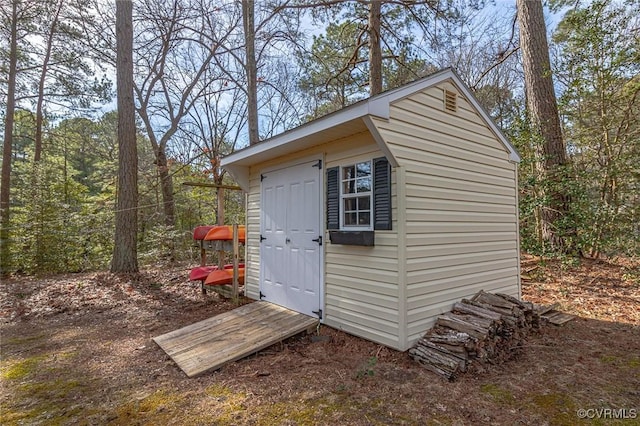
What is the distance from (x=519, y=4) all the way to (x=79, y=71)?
12172 mm

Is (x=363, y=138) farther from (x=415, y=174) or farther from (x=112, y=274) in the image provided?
(x=112, y=274)

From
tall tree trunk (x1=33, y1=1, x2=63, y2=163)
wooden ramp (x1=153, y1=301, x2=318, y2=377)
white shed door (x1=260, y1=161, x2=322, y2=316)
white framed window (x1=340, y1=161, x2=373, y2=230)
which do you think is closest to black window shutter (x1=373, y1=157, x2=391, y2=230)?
white framed window (x1=340, y1=161, x2=373, y2=230)

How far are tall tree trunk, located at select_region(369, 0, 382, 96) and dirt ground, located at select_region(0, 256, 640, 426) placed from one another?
19.8 ft

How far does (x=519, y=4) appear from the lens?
6.76 meters

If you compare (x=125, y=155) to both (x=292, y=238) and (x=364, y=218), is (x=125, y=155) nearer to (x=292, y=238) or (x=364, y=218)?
(x=292, y=238)

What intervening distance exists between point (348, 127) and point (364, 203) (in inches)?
33.4

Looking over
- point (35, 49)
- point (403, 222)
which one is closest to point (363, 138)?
point (403, 222)

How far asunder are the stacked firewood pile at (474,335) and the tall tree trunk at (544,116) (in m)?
3.41

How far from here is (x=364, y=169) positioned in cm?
349

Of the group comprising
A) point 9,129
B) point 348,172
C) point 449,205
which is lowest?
point 449,205

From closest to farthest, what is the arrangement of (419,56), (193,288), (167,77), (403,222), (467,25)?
(403,222) → (193,288) → (467,25) → (419,56) → (167,77)

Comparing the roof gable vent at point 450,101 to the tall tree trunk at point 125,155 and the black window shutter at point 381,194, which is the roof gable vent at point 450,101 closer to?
the black window shutter at point 381,194

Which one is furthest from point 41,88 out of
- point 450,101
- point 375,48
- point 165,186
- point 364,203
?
point 450,101

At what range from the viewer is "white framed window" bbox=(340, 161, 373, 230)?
3449mm
